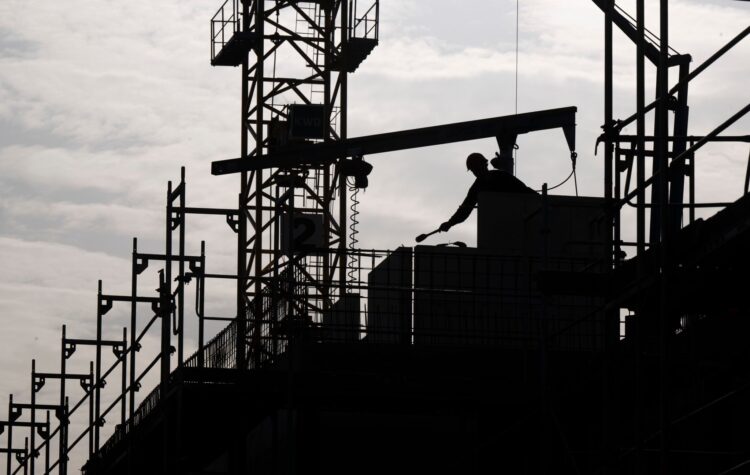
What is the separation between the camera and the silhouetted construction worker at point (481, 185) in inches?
784

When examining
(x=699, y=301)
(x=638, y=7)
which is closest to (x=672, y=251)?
(x=699, y=301)

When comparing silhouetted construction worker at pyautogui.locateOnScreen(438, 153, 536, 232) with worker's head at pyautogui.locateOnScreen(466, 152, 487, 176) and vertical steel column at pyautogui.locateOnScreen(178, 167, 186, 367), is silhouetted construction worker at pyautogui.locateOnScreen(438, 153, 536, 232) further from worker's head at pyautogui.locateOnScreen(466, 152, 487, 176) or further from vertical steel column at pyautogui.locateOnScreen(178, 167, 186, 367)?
vertical steel column at pyautogui.locateOnScreen(178, 167, 186, 367)

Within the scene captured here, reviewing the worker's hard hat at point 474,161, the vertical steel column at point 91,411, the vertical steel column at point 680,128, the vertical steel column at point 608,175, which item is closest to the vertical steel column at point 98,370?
the vertical steel column at point 91,411

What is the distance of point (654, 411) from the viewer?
58.4 ft

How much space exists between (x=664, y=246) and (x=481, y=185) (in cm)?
791

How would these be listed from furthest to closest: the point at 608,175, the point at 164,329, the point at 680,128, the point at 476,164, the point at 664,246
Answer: the point at 164,329 < the point at 476,164 < the point at 680,128 < the point at 608,175 < the point at 664,246

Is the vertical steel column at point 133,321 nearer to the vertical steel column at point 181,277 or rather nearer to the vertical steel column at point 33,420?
the vertical steel column at point 181,277

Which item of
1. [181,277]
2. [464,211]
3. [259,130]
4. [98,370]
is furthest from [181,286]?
[259,130]

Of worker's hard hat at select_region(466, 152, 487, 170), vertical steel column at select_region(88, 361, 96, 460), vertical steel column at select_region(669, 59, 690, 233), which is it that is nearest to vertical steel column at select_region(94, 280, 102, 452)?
Answer: vertical steel column at select_region(88, 361, 96, 460)

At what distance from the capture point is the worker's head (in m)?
20.6

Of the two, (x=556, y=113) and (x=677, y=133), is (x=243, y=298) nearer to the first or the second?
(x=556, y=113)

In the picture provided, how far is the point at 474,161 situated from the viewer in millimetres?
20641

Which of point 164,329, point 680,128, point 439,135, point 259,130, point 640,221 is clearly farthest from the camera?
point 259,130

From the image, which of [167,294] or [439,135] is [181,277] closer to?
[167,294]
